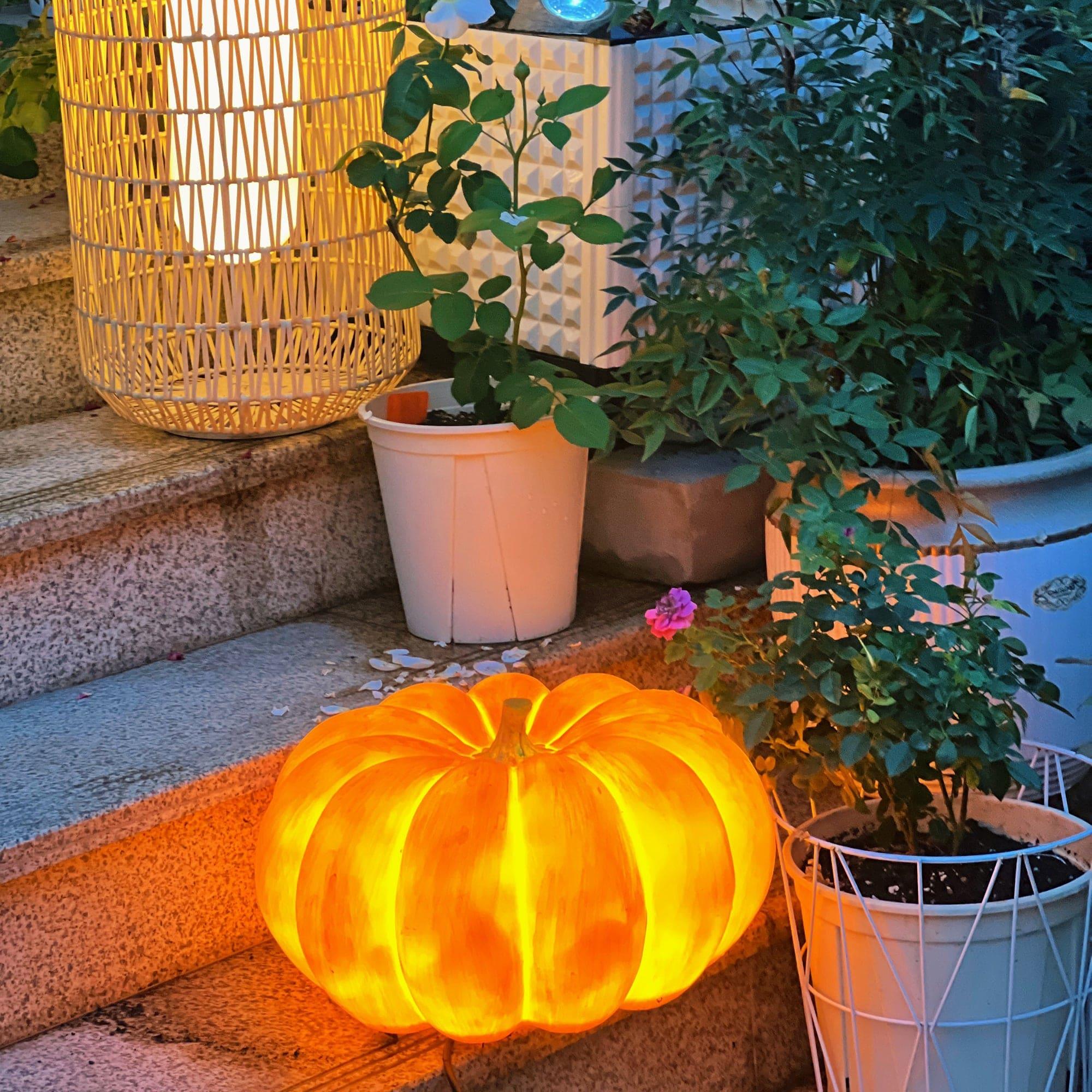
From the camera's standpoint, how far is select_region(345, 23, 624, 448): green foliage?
1403 mm

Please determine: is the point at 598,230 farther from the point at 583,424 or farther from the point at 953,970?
the point at 953,970

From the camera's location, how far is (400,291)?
4.77ft

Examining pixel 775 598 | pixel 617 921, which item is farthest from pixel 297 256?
pixel 617 921

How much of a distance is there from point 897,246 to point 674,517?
40 centimetres

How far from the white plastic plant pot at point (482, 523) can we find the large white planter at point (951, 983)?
0.40 metres

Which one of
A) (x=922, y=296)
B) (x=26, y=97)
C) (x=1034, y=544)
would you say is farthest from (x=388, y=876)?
(x=26, y=97)

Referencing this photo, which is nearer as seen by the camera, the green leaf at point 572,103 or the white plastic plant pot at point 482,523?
the green leaf at point 572,103

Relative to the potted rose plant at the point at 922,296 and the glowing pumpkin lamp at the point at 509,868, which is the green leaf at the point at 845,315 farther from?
the glowing pumpkin lamp at the point at 509,868

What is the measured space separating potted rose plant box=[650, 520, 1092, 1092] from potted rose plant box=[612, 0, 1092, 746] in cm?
9

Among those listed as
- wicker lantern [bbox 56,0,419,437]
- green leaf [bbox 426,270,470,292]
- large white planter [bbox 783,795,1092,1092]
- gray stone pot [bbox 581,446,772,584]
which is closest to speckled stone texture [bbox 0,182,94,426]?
wicker lantern [bbox 56,0,419,437]

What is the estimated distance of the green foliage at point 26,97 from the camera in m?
1.90

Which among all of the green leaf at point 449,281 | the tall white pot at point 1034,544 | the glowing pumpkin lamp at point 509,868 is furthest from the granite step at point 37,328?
the tall white pot at point 1034,544

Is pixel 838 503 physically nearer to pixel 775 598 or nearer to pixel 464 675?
pixel 775 598

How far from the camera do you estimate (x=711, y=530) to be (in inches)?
66.2
